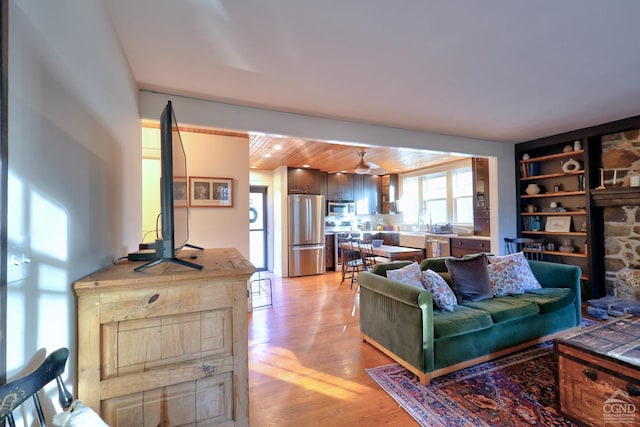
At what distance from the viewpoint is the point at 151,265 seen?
1221mm

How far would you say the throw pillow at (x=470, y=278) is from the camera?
2.75 metres

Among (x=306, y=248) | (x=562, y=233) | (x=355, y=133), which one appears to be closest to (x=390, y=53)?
(x=355, y=133)

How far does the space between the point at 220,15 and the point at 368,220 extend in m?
6.51

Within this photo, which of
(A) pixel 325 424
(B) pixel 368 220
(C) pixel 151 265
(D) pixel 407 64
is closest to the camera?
(C) pixel 151 265

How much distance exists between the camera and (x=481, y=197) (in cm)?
509

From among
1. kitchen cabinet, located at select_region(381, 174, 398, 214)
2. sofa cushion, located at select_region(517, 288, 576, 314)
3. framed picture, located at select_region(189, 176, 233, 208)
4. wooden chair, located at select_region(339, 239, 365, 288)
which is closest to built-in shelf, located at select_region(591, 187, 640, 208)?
sofa cushion, located at select_region(517, 288, 576, 314)

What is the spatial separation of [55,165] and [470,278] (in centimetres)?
313

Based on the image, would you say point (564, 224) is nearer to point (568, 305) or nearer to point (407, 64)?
point (568, 305)

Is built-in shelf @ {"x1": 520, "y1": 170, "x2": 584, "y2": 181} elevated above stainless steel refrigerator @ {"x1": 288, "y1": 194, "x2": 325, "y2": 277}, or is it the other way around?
built-in shelf @ {"x1": 520, "y1": 170, "x2": 584, "y2": 181}

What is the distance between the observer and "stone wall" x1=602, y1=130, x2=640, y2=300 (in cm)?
368

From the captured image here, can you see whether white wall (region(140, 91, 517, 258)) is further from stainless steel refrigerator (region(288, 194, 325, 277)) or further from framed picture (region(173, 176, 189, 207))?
stainless steel refrigerator (region(288, 194, 325, 277))

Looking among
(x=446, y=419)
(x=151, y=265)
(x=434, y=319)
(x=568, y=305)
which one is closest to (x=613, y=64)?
(x=568, y=305)

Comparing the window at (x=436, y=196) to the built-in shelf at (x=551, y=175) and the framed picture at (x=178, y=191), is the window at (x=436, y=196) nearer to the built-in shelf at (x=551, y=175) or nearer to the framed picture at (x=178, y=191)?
the built-in shelf at (x=551, y=175)

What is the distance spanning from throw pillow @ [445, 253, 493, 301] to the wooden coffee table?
846mm
